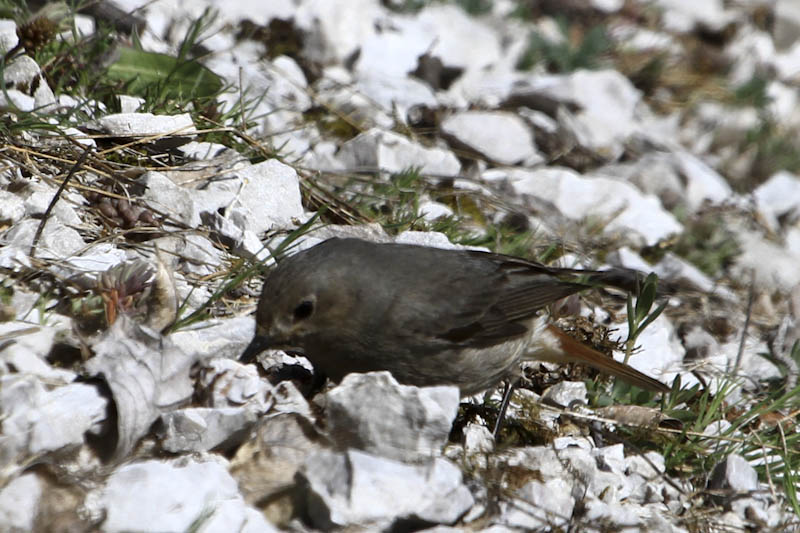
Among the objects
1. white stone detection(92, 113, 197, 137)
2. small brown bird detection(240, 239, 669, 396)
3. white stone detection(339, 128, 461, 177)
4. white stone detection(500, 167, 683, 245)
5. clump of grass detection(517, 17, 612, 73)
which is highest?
white stone detection(92, 113, 197, 137)

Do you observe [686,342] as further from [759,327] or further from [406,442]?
[406,442]

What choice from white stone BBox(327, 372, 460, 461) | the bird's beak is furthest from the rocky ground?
the bird's beak

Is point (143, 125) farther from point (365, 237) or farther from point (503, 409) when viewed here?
point (503, 409)

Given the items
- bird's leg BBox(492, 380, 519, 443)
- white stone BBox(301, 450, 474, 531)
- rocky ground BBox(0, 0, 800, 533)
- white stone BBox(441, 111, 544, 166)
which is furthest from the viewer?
white stone BBox(441, 111, 544, 166)

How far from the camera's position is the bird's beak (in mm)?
3723

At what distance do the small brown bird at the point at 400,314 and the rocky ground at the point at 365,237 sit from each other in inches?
8.5

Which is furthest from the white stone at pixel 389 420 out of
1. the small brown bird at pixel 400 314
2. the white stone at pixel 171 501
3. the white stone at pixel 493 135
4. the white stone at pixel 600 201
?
the white stone at pixel 493 135

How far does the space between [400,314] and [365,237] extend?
1158 mm

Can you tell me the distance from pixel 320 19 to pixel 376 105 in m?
0.79

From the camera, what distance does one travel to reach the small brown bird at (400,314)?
Answer: 379 centimetres

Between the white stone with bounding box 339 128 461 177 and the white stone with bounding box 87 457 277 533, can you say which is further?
the white stone with bounding box 339 128 461 177

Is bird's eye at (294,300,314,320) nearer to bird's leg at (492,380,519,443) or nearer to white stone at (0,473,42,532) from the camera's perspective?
bird's leg at (492,380,519,443)

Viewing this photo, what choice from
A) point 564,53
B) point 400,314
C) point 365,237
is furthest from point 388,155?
point 564,53

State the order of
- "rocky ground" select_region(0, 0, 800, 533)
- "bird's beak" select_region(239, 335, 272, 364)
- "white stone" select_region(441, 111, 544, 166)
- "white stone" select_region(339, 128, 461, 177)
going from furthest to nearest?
"white stone" select_region(441, 111, 544, 166), "white stone" select_region(339, 128, 461, 177), "bird's beak" select_region(239, 335, 272, 364), "rocky ground" select_region(0, 0, 800, 533)
